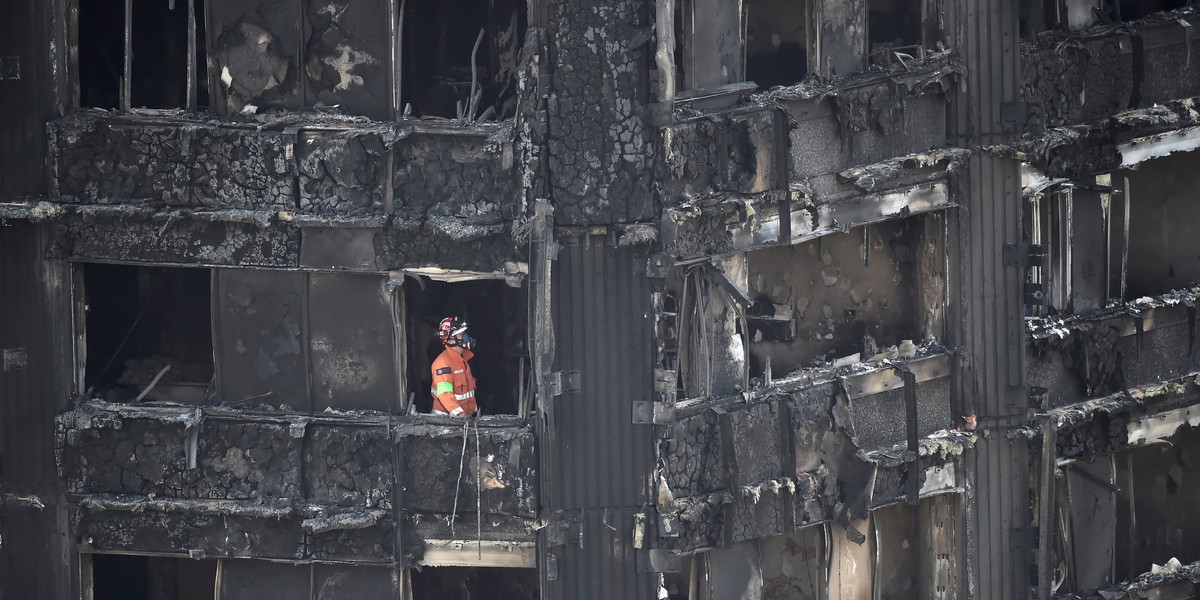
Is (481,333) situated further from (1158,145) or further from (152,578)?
(1158,145)

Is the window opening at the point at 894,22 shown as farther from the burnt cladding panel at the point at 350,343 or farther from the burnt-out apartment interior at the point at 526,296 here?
the burnt cladding panel at the point at 350,343

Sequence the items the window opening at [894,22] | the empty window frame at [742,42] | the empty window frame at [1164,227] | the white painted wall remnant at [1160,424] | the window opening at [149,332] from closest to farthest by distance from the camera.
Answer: the empty window frame at [742,42] < the window opening at [149,332] < the window opening at [894,22] < the white painted wall remnant at [1160,424] < the empty window frame at [1164,227]

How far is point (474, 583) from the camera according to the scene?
15.9 m

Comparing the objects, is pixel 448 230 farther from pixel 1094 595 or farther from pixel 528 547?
pixel 1094 595

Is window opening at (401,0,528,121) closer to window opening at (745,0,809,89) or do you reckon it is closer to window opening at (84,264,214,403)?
window opening at (745,0,809,89)

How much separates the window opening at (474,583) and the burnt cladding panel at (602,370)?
221 cm

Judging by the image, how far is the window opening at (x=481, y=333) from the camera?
1507cm

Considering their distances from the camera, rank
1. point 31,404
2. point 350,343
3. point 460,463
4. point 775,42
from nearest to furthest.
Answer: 1. point 460,463
2. point 350,343
3. point 31,404
4. point 775,42

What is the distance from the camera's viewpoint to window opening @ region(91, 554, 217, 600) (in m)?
15.7

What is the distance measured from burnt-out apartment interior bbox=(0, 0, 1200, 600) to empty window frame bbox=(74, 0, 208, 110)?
1.3 inches

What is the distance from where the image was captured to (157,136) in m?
14.3

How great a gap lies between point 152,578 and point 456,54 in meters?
5.99

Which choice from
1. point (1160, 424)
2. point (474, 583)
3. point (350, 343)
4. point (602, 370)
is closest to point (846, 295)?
point (602, 370)

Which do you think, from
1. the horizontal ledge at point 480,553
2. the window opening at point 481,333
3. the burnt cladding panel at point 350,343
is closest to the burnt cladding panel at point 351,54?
the burnt cladding panel at point 350,343
